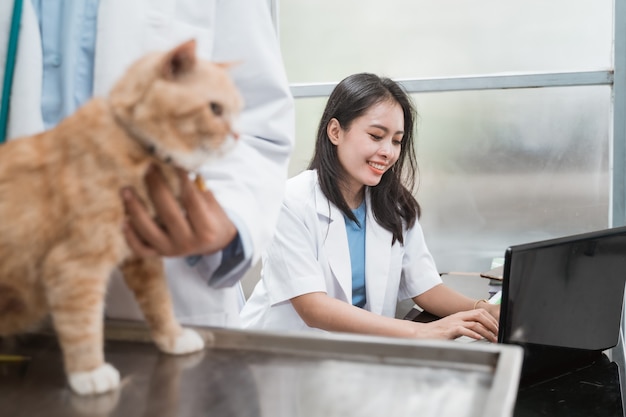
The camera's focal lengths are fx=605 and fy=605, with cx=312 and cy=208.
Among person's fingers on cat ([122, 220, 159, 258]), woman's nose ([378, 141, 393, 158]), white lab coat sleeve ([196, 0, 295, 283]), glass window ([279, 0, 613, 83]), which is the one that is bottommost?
woman's nose ([378, 141, 393, 158])

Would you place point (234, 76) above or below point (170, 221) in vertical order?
above

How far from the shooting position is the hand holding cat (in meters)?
0.47

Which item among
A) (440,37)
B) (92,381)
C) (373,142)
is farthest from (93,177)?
(440,37)

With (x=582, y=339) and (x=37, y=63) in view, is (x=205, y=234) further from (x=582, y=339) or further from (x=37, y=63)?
(x=582, y=339)

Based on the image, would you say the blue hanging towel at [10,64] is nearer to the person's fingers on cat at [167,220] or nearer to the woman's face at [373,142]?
the person's fingers on cat at [167,220]

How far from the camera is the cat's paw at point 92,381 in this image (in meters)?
0.47

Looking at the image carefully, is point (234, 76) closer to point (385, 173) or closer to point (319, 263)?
point (319, 263)

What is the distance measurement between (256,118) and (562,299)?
2.34 ft

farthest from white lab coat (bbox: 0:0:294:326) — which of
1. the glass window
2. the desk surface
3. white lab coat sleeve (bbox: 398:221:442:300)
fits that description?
the glass window

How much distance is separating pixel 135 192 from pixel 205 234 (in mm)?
75

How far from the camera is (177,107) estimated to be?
0.43 metres

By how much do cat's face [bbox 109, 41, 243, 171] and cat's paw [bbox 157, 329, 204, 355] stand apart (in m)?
0.17

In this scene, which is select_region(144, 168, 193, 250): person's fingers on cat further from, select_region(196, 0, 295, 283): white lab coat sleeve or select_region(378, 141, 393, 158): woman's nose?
select_region(378, 141, 393, 158): woman's nose

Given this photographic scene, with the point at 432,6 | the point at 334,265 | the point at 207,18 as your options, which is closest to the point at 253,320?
the point at 334,265
